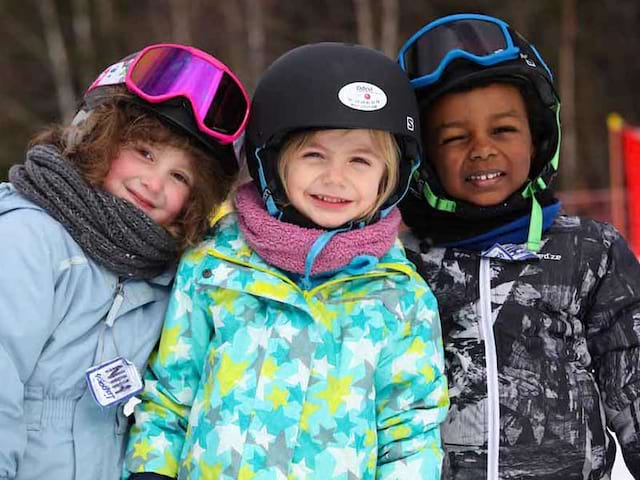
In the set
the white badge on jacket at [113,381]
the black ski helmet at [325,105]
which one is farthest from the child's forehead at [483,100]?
the white badge on jacket at [113,381]

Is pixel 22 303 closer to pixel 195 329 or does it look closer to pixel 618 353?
pixel 195 329

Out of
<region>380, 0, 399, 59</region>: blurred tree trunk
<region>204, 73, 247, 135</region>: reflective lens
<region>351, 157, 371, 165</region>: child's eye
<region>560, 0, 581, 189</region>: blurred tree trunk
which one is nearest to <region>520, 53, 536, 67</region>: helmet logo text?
<region>351, 157, 371, 165</region>: child's eye

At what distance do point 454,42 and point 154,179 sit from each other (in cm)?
106

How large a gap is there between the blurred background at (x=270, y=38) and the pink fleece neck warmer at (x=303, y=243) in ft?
46.5

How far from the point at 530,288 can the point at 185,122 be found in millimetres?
1152

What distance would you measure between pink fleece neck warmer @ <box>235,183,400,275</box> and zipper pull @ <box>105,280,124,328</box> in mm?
379

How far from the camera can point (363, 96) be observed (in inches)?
83.2

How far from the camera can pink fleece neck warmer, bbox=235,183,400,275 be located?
80.0 inches

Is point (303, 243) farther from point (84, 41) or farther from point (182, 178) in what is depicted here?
point (84, 41)

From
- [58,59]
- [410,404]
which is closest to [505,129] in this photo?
[410,404]

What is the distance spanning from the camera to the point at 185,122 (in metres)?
2.21

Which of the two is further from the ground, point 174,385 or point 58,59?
point 58,59

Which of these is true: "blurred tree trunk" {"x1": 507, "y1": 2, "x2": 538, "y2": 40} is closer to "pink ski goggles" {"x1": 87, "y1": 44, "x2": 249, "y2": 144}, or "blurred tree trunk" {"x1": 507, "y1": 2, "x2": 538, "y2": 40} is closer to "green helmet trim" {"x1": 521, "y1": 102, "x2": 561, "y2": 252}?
"green helmet trim" {"x1": 521, "y1": 102, "x2": 561, "y2": 252}

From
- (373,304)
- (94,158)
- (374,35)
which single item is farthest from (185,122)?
(374,35)
